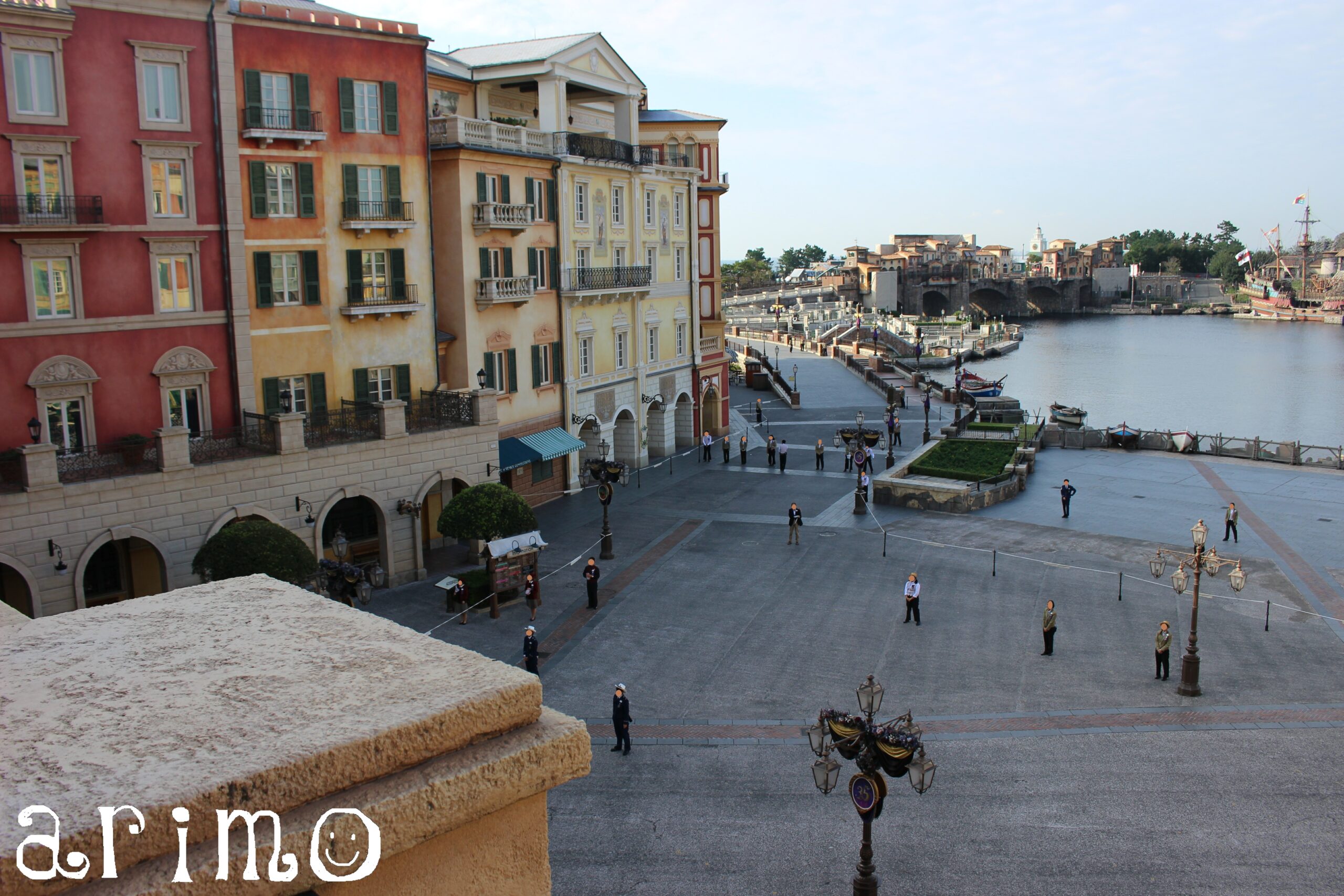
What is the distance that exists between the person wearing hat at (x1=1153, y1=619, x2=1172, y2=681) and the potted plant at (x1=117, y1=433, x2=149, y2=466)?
23.5m

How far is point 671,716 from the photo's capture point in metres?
21.4

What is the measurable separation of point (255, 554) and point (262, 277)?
9.09 m

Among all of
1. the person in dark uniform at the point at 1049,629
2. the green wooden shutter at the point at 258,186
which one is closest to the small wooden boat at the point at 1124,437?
the person in dark uniform at the point at 1049,629

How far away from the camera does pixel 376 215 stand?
3198cm

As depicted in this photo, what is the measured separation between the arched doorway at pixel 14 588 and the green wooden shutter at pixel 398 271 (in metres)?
12.8

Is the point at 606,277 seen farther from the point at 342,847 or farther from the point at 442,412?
the point at 342,847

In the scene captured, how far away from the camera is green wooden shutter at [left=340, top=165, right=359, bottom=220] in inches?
1225

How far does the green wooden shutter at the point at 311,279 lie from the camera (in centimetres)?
3036

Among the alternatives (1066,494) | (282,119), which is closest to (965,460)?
(1066,494)

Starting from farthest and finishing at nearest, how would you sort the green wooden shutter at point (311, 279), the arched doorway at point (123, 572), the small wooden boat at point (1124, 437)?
the small wooden boat at point (1124, 437), the green wooden shutter at point (311, 279), the arched doorway at point (123, 572)

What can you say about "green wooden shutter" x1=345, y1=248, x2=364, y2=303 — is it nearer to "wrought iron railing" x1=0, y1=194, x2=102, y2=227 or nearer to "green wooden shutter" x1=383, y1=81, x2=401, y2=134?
"green wooden shutter" x1=383, y1=81, x2=401, y2=134

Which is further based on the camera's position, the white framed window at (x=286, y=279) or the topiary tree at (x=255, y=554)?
the white framed window at (x=286, y=279)

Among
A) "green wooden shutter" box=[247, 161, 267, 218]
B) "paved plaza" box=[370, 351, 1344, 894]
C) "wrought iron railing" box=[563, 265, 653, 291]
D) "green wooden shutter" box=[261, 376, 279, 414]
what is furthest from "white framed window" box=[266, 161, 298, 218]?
"wrought iron railing" box=[563, 265, 653, 291]

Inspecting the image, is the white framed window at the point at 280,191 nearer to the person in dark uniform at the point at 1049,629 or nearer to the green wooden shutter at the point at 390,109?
the green wooden shutter at the point at 390,109
